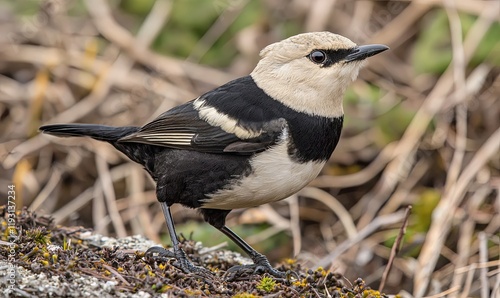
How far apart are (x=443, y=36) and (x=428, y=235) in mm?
2148

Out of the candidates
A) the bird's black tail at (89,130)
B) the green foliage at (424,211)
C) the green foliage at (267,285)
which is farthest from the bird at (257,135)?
the green foliage at (424,211)

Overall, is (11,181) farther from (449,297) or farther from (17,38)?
(449,297)

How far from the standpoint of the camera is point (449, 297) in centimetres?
468

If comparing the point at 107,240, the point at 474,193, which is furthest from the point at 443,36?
the point at 107,240

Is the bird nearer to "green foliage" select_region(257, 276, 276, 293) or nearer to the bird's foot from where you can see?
the bird's foot

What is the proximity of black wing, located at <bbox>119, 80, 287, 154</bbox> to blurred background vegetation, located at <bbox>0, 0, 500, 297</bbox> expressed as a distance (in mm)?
1381

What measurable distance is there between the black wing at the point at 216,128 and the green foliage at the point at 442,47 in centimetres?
307

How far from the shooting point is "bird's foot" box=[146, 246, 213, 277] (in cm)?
362

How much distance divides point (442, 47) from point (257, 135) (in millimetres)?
3461

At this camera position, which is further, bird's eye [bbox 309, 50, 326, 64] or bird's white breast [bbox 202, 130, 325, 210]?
bird's eye [bbox 309, 50, 326, 64]

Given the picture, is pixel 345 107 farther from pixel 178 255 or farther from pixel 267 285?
pixel 267 285
